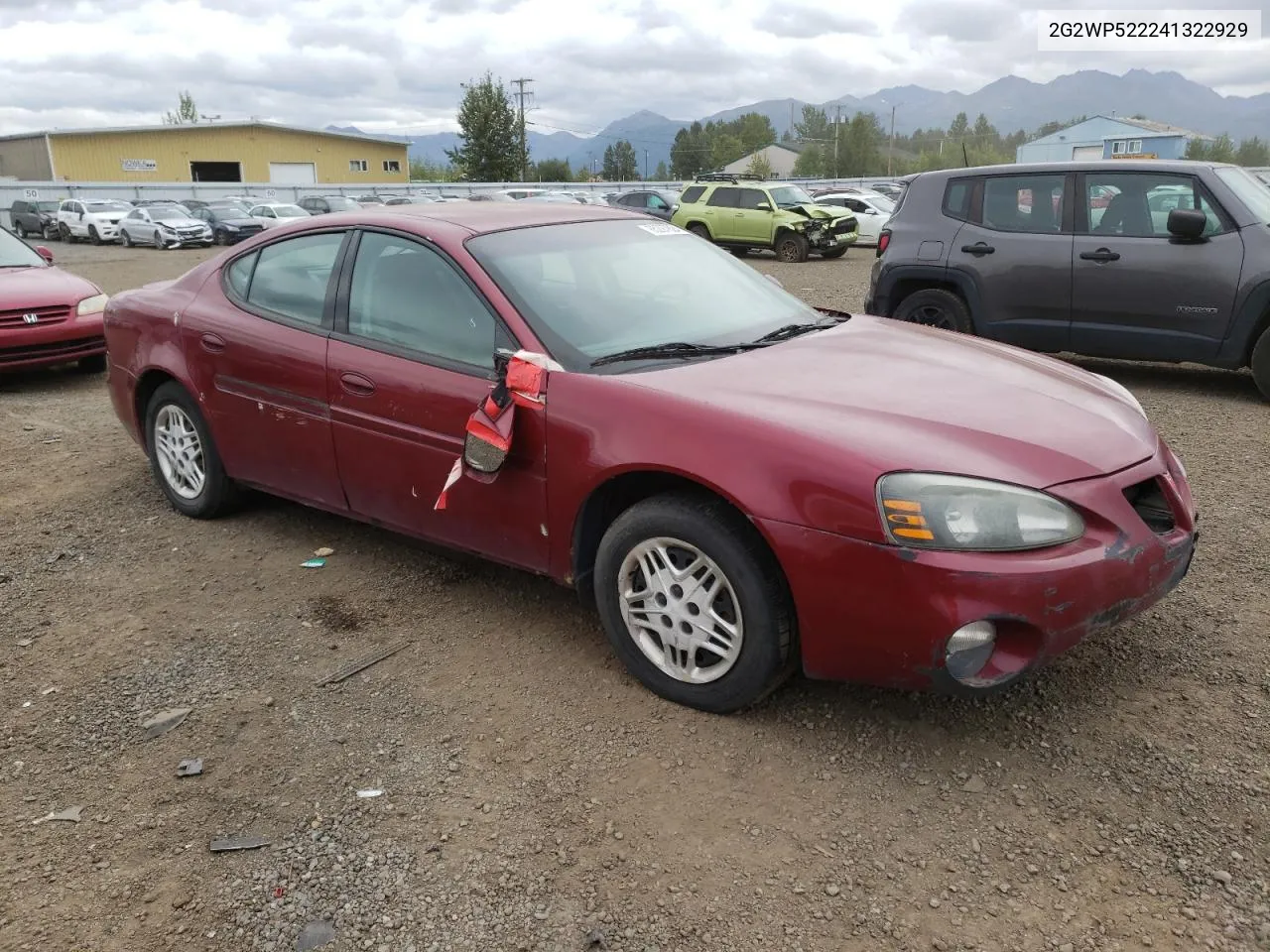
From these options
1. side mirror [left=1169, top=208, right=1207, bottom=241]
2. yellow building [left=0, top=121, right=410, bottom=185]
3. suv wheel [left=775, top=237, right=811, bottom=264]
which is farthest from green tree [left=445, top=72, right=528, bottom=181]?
side mirror [left=1169, top=208, right=1207, bottom=241]

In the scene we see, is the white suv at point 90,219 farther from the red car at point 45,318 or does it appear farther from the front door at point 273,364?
the front door at point 273,364

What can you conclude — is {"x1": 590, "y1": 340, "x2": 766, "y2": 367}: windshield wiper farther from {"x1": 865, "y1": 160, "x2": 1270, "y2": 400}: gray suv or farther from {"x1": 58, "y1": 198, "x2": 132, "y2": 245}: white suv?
{"x1": 58, "y1": 198, "x2": 132, "y2": 245}: white suv

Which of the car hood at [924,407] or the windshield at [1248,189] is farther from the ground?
the windshield at [1248,189]

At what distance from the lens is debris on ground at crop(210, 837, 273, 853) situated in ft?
8.62

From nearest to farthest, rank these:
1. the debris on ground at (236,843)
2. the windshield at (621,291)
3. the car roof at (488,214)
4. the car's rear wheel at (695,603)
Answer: the debris on ground at (236,843), the car's rear wheel at (695,603), the windshield at (621,291), the car roof at (488,214)

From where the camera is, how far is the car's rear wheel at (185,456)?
15.7 feet

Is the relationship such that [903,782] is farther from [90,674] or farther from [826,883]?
[90,674]

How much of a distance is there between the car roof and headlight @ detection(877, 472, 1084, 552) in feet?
6.50

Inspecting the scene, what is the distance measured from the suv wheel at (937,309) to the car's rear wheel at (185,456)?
558 cm

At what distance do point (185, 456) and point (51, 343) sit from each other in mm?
4507

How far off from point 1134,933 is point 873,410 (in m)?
1.50

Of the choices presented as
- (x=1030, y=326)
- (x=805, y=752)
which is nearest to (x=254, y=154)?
(x=1030, y=326)

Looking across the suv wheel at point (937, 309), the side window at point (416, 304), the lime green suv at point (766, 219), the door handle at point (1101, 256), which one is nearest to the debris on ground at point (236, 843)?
the side window at point (416, 304)

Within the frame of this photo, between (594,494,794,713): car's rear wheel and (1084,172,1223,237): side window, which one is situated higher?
(1084,172,1223,237): side window
